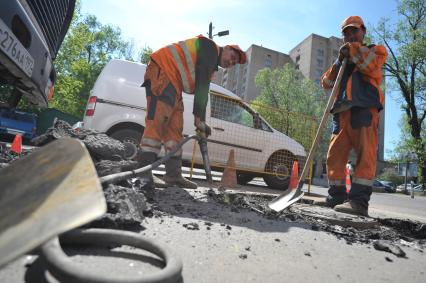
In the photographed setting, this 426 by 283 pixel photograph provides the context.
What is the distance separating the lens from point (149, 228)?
1.89m

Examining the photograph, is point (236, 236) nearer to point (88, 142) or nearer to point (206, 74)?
point (88, 142)

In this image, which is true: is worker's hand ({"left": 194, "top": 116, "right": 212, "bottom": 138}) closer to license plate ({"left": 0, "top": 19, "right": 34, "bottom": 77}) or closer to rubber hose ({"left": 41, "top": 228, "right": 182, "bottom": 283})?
license plate ({"left": 0, "top": 19, "right": 34, "bottom": 77})

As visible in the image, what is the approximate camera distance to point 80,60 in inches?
986

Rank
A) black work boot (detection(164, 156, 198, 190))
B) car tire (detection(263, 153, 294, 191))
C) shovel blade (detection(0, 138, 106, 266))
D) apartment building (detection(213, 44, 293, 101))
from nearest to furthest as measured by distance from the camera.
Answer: shovel blade (detection(0, 138, 106, 266)), black work boot (detection(164, 156, 198, 190)), car tire (detection(263, 153, 294, 191)), apartment building (detection(213, 44, 293, 101))

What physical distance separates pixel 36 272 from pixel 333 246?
1635 mm

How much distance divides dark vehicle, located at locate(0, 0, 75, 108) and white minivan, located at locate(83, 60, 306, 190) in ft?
9.45

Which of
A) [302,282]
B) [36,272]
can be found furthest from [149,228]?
[302,282]

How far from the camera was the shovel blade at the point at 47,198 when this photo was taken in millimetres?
683

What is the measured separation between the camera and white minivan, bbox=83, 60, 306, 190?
5766 millimetres

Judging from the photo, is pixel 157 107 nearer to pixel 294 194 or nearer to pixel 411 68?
pixel 294 194

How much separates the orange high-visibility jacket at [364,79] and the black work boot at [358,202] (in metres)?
0.87

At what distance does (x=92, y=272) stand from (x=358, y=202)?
2.93 meters

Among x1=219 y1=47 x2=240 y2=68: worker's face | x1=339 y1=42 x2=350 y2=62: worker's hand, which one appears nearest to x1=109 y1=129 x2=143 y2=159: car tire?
x1=219 y1=47 x2=240 y2=68: worker's face

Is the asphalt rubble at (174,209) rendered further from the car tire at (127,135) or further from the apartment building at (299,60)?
the apartment building at (299,60)
